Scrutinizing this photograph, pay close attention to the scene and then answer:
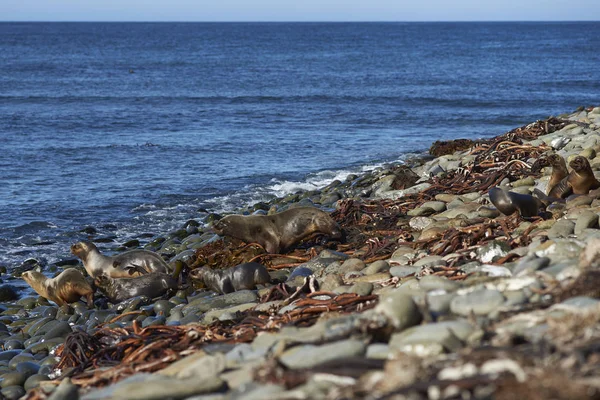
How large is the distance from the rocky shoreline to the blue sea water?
4.52 m

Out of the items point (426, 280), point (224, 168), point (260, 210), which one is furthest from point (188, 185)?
point (426, 280)

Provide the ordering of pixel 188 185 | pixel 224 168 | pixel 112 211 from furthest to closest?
pixel 224 168, pixel 188 185, pixel 112 211

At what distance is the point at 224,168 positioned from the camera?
64.3 ft

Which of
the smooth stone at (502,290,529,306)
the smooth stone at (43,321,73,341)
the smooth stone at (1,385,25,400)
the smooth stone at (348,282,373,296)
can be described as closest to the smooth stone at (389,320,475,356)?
the smooth stone at (502,290,529,306)

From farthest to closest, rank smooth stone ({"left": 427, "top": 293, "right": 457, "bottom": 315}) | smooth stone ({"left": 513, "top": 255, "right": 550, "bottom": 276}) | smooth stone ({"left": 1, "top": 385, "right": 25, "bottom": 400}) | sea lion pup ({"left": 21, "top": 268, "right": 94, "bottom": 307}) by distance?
sea lion pup ({"left": 21, "top": 268, "right": 94, "bottom": 307}), smooth stone ({"left": 1, "top": 385, "right": 25, "bottom": 400}), smooth stone ({"left": 513, "top": 255, "right": 550, "bottom": 276}), smooth stone ({"left": 427, "top": 293, "right": 457, "bottom": 315})

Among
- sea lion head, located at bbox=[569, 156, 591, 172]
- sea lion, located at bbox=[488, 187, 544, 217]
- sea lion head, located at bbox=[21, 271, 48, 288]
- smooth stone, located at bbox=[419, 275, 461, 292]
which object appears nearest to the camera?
smooth stone, located at bbox=[419, 275, 461, 292]

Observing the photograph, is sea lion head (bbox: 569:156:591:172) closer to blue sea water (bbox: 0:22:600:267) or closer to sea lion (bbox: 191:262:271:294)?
sea lion (bbox: 191:262:271:294)

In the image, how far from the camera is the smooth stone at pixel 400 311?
14.4 feet

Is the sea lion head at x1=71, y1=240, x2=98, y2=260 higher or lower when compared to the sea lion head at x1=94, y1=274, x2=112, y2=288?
higher

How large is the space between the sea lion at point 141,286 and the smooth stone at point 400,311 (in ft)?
16.8

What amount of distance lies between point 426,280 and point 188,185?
42.0ft

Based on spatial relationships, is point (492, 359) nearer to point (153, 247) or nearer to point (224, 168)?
point (153, 247)

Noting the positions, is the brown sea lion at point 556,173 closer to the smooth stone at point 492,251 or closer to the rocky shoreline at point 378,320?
the rocky shoreline at point 378,320

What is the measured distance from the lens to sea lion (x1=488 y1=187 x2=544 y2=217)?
8461 mm
